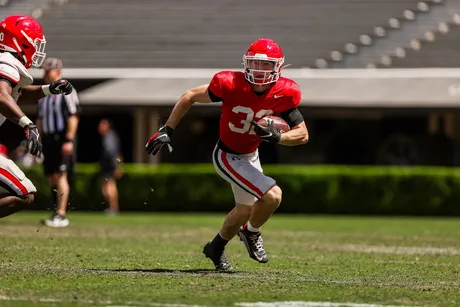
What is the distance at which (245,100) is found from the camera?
281 inches

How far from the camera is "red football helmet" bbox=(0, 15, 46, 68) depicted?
707 centimetres

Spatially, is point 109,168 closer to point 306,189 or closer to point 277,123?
point 306,189

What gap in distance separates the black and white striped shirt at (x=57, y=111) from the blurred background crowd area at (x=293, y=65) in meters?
7.89

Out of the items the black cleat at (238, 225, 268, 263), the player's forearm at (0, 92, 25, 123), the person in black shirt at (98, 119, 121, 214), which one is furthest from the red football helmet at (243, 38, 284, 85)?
the person in black shirt at (98, 119, 121, 214)

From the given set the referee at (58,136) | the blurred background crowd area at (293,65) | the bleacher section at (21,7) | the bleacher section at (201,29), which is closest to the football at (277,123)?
the referee at (58,136)

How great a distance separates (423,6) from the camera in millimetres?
21938

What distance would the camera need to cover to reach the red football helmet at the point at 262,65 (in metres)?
7.04

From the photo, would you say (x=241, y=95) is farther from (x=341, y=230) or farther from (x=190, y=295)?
(x=341, y=230)

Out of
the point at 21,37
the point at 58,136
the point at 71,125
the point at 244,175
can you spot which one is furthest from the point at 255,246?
the point at 58,136

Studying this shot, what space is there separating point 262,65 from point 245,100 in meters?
0.26

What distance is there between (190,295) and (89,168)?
12.3m

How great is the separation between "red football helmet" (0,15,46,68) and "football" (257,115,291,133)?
1612 mm

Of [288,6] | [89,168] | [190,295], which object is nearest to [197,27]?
[288,6]

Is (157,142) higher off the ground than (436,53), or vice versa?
(157,142)
